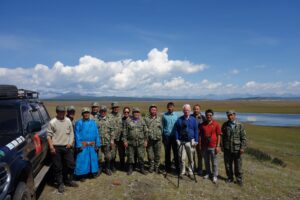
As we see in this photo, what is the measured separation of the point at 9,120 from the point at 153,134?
4222 mm

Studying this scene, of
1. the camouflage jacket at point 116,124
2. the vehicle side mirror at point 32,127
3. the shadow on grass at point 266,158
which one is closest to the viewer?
the vehicle side mirror at point 32,127

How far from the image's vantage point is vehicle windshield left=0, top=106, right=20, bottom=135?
5116 mm

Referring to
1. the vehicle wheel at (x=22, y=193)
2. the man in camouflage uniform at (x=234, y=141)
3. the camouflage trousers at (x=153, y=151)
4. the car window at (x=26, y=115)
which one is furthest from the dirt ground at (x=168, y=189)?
the car window at (x=26, y=115)

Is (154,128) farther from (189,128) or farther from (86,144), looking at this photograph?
(86,144)

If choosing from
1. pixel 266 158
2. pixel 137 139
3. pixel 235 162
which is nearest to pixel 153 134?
pixel 137 139

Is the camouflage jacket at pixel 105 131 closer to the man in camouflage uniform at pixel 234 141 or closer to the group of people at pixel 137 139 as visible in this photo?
the group of people at pixel 137 139

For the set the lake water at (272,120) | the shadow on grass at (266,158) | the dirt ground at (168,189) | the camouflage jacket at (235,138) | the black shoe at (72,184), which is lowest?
the lake water at (272,120)

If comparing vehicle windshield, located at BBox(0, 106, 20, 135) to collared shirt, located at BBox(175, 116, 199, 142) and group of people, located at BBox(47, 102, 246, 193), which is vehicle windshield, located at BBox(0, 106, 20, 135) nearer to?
group of people, located at BBox(47, 102, 246, 193)

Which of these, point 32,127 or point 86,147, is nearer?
point 32,127

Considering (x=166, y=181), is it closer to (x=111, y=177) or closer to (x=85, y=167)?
(x=111, y=177)

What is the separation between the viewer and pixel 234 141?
7480 mm

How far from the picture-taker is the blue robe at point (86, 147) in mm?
7363

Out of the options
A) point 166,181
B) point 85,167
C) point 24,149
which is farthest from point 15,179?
point 166,181

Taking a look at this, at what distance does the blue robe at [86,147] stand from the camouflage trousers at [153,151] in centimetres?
170
